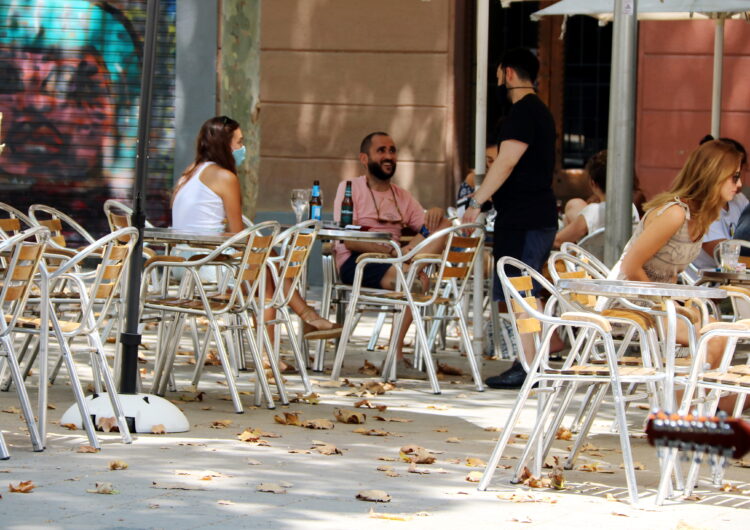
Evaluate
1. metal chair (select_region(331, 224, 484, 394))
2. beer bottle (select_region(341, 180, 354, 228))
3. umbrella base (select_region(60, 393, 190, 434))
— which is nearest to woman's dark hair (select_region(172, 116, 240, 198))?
beer bottle (select_region(341, 180, 354, 228))

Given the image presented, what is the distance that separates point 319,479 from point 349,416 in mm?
1450

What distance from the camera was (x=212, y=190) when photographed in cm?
811

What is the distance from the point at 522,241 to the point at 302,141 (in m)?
6.86

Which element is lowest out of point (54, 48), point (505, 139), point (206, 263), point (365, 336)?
point (365, 336)

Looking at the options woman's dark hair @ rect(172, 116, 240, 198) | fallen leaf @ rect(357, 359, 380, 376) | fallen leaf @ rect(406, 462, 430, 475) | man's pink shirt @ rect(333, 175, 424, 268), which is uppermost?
woman's dark hair @ rect(172, 116, 240, 198)

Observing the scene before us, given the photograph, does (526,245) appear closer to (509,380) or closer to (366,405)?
(509,380)

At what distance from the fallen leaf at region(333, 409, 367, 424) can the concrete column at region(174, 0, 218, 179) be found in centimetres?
860

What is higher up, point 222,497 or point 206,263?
point 206,263

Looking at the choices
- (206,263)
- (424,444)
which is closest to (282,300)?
(206,263)

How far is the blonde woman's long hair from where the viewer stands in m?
5.93

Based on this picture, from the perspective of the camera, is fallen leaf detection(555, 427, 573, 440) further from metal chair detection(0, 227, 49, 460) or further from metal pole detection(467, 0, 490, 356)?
metal chair detection(0, 227, 49, 460)

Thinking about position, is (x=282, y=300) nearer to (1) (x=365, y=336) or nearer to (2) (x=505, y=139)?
(2) (x=505, y=139)

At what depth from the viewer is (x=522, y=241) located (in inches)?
316

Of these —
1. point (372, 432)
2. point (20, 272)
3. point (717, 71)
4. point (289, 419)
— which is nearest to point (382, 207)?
point (289, 419)
